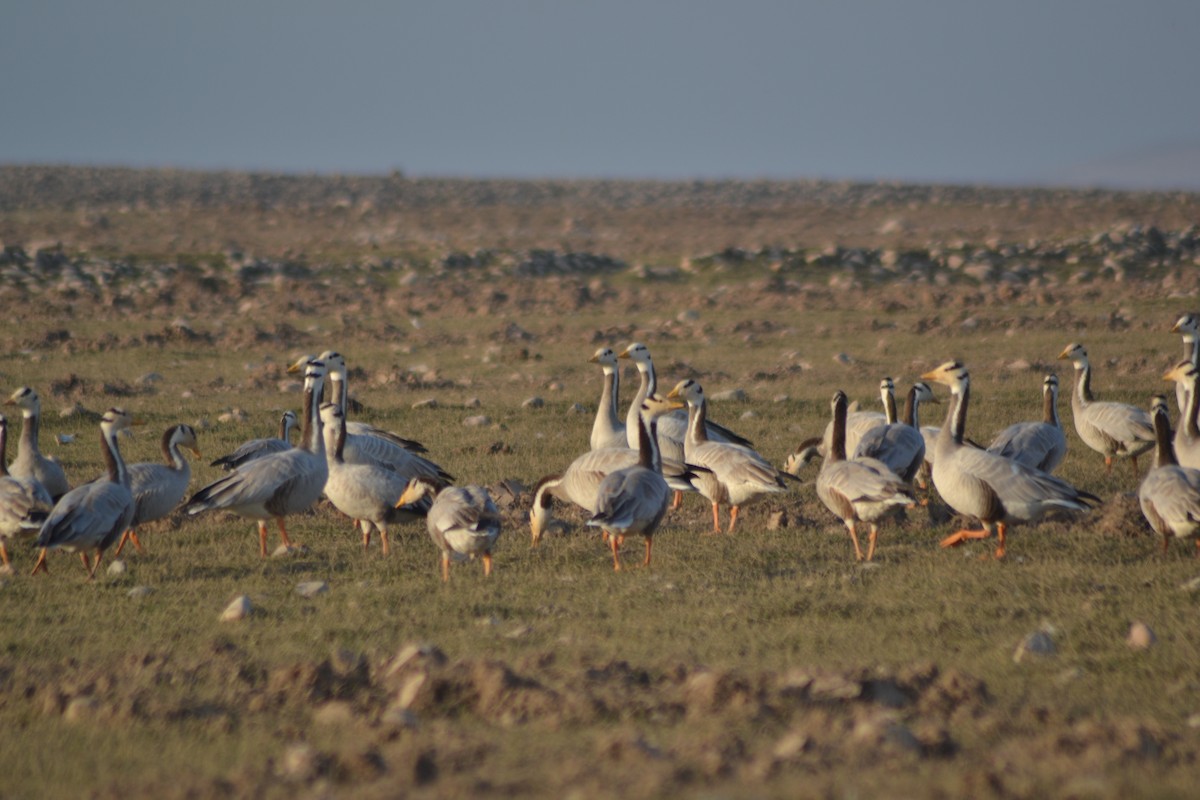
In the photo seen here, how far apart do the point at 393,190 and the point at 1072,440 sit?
56432 millimetres

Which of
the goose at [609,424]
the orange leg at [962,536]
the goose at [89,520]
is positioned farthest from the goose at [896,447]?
the goose at [89,520]

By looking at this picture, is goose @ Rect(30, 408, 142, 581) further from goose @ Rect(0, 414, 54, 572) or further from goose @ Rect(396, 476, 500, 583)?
goose @ Rect(396, 476, 500, 583)

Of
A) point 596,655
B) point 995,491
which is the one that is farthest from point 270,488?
point 995,491

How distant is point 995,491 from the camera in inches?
404

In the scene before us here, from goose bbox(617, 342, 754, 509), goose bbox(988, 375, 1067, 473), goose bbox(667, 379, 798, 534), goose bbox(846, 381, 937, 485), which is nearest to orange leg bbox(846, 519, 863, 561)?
goose bbox(667, 379, 798, 534)

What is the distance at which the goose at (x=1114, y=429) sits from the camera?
44.8ft

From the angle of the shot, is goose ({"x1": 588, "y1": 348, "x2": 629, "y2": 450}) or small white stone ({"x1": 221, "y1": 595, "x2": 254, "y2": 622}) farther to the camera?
goose ({"x1": 588, "y1": 348, "x2": 629, "y2": 450})

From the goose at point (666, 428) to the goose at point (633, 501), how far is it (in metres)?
1.91

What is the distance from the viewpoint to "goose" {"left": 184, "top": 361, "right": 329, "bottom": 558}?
10.8 metres

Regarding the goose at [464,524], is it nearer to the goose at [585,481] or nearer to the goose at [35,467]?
the goose at [585,481]

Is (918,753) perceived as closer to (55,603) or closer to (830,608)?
(830,608)

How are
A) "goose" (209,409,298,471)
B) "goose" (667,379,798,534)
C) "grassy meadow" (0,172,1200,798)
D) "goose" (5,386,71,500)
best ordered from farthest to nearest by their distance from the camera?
"goose" (209,409,298,471), "goose" (5,386,71,500), "goose" (667,379,798,534), "grassy meadow" (0,172,1200,798)

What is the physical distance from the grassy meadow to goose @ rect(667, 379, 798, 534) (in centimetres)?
37

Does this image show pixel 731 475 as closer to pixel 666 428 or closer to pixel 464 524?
pixel 666 428
